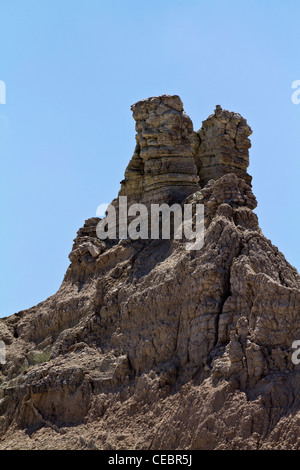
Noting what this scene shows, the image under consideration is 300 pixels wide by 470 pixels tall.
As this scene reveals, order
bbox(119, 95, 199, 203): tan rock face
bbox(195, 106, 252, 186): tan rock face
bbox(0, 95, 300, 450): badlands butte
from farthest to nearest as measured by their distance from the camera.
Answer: bbox(195, 106, 252, 186): tan rock face → bbox(119, 95, 199, 203): tan rock face → bbox(0, 95, 300, 450): badlands butte

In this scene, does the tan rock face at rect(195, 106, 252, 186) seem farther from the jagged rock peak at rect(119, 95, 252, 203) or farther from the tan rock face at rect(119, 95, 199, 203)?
the tan rock face at rect(119, 95, 199, 203)

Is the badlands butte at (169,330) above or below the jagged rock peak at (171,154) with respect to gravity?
below

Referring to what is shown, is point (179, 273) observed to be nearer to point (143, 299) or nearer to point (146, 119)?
point (143, 299)

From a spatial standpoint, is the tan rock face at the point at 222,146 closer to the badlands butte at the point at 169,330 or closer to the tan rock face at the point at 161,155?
the badlands butte at the point at 169,330

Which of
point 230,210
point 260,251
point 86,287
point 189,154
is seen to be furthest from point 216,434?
point 189,154

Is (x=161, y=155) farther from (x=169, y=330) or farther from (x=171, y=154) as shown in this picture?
(x=169, y=330)

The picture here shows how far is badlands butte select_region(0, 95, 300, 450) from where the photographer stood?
18344 mm

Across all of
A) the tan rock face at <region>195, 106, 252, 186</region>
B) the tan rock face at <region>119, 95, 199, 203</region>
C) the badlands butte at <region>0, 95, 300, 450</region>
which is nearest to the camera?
the badlands butte at <region>0, 95, 300, 450</region>

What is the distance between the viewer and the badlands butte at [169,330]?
1834 centimetres

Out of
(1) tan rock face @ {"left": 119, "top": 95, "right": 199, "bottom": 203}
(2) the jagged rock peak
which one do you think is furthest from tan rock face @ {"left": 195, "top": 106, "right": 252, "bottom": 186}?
(1) tan rock face @ {"left": 119, "top": 95, "right": 199, "bottom": 203}

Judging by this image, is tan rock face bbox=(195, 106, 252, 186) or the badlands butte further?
tan rock face bbox=(195, 106, 252, 186)

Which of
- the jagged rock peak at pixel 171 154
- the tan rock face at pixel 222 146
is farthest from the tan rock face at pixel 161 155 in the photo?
the tan rock face at pixel 222 146

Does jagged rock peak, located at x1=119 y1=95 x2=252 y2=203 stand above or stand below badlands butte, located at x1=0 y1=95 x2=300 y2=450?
above
